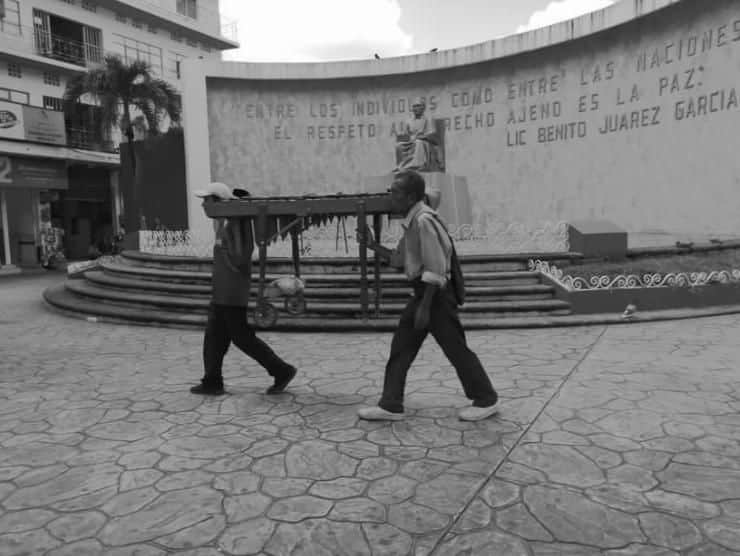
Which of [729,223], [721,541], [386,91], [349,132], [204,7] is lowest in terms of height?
[721,541]

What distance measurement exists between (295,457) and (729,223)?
1241cm

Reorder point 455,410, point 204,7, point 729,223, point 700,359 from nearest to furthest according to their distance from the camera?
1. point 455,410
2. point 700,359
3. point 729,223
4. point 204,7

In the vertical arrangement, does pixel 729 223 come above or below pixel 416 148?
below

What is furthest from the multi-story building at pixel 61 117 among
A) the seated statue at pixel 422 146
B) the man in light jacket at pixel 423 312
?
the man in light jacket at pixel 423 312

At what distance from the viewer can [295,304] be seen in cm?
508

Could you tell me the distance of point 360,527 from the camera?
282 centimetres

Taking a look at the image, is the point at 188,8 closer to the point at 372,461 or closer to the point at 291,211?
the point at 291,211

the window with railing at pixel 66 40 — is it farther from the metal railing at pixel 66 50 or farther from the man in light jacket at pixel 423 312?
the man in light jacket at pixel 423 312

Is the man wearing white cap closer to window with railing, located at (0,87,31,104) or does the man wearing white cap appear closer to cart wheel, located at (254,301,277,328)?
cart wheel, located at (254,301,277,328)

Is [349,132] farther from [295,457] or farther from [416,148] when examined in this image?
[295,457]

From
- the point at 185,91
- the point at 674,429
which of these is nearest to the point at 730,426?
the point at 674,429

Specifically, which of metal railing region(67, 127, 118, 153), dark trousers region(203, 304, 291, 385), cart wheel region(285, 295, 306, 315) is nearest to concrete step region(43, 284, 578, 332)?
cart wheel region(285, 295, 306, 315)

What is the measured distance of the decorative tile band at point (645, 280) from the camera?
8500 mm

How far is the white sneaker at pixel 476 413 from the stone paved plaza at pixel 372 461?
3.0 inches
